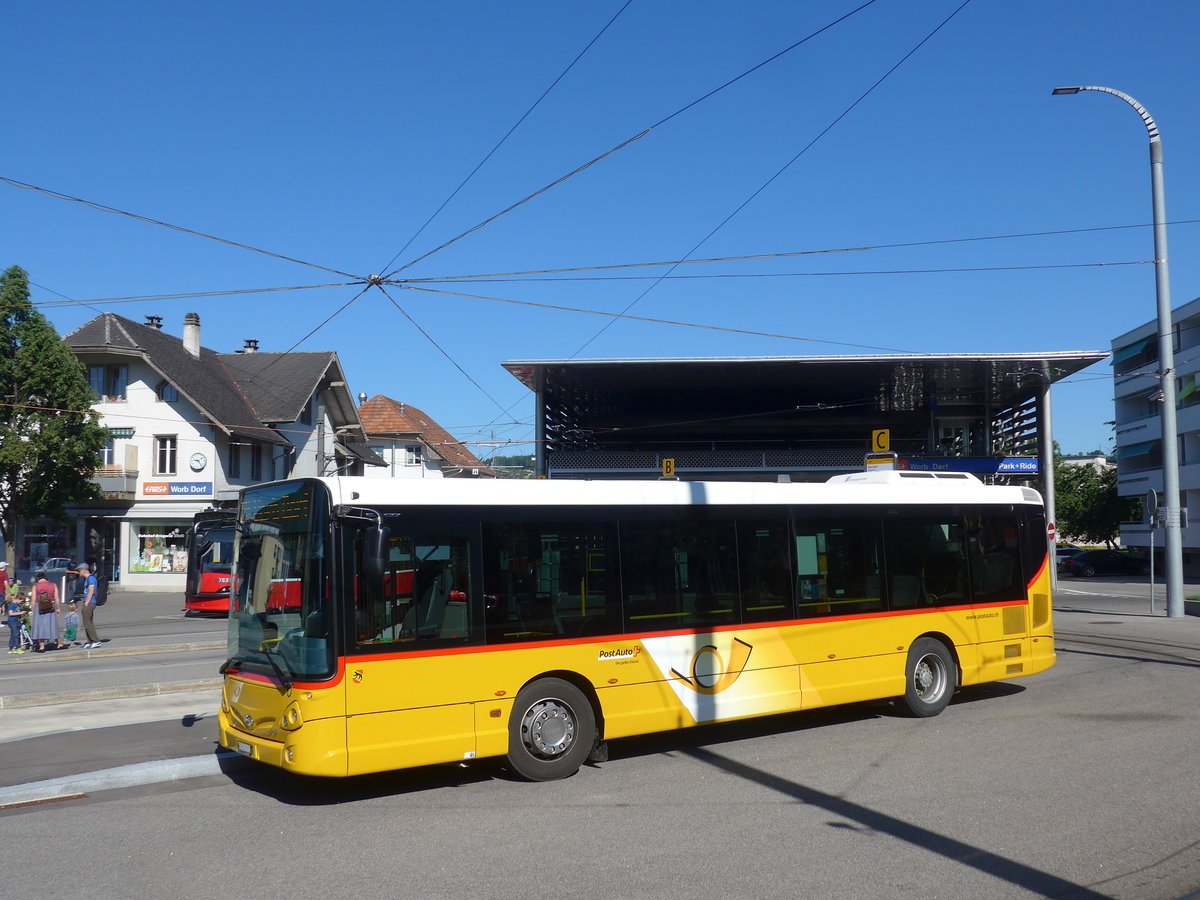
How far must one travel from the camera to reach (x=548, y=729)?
28.2 ft

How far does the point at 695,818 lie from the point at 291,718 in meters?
3.05

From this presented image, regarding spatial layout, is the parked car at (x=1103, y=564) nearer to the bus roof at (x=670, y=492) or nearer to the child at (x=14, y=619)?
the bus roof at (x=670, y=492)

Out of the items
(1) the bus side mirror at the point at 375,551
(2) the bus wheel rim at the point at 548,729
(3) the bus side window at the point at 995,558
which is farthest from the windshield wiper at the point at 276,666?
(3) the bus side window at the point at 995,558

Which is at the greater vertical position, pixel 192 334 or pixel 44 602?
pixel 192 334

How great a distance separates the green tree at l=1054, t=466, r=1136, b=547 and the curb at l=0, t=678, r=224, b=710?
2532 inches

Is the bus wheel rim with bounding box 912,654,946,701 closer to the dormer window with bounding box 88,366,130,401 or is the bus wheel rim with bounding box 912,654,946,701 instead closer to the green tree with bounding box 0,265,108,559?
the green tree with bounding box 0,265,108,559

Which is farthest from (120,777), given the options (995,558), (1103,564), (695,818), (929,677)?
(1103,564)

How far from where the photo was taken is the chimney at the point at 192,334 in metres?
46.8

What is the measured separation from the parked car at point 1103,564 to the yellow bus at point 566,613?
47672 mm

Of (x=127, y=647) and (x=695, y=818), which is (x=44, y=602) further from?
(x=695, y=818)

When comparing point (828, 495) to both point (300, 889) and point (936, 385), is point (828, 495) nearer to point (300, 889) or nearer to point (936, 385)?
point (300, 889)

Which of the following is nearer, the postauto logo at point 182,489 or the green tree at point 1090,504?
Answer: the postauto logo at point 182,489

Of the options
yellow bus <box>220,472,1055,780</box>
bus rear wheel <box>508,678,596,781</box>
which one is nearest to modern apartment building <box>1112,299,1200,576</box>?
yellow bus <box>220,472,1055,780</box>

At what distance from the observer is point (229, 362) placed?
5122 centimetres
